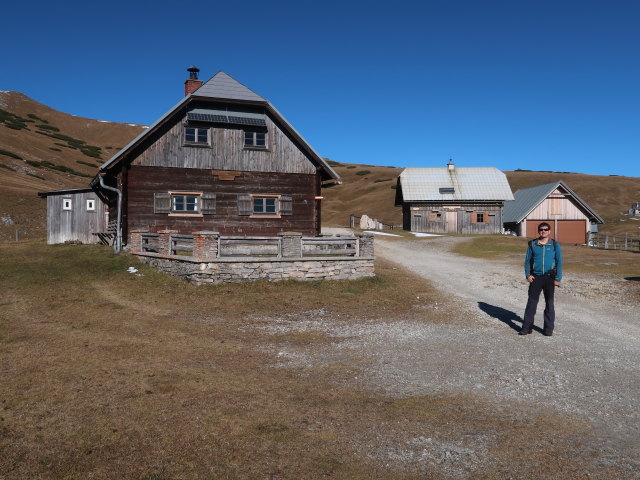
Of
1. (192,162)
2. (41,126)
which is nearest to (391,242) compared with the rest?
(192,162)

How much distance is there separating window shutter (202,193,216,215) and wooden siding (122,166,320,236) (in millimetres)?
154

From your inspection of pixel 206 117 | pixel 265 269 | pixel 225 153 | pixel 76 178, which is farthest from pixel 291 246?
pixel 76 178

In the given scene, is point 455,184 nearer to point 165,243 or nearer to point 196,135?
point 196,135

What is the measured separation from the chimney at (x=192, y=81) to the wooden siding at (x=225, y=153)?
10.4 ft

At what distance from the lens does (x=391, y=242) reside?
35688 mm

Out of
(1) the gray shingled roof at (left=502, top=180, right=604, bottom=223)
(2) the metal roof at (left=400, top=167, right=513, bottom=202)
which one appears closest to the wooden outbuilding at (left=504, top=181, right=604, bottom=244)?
(1) the gray shingled roof at (left=502, top=180, right=604, bottom=223)

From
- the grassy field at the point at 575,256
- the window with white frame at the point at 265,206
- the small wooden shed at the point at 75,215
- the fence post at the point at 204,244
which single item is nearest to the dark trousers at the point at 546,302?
the fence post at the point at 204,244

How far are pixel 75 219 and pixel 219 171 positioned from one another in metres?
9.94

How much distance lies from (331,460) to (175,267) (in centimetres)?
1244

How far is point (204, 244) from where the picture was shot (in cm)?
1470

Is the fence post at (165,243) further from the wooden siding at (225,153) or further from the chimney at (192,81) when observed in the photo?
the chimney at (192,81)

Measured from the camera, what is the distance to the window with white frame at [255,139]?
22.9 meters

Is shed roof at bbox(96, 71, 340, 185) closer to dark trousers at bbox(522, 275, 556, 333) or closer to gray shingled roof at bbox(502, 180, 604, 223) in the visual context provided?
dark trousers at bbox(522, 275, 556, 333)

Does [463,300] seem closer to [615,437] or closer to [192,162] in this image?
[615,437]
